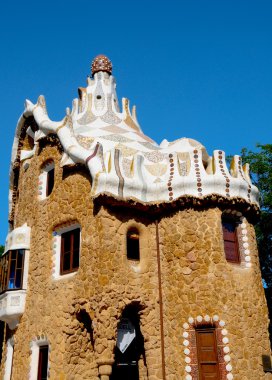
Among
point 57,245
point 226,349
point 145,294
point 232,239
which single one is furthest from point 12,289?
point 232,239

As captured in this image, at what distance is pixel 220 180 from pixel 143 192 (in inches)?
78.1

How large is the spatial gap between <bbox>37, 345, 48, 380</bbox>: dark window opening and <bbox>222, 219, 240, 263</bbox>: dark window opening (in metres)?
5.18

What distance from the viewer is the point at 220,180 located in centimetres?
1136

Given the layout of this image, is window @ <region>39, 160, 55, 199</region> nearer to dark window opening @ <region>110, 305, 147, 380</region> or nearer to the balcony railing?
the balcony railing

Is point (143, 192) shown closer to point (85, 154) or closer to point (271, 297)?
point (85, 154)

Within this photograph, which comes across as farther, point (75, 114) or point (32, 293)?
point (75, 114)

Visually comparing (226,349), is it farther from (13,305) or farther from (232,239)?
(13,305)

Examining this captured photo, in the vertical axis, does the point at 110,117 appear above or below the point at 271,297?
above

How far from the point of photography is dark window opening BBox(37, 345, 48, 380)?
37.3 ft

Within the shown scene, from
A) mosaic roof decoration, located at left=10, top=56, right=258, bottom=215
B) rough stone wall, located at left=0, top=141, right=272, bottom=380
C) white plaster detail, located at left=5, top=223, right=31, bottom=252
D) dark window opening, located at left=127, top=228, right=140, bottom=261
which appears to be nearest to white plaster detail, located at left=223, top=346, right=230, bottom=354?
rough stone wall, located at left=0, top=141, right=272, bottom=380

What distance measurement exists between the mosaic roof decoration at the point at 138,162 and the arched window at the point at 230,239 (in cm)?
73

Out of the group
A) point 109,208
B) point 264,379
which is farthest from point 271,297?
point 109,208

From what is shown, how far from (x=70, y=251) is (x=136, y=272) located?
6.48 feet

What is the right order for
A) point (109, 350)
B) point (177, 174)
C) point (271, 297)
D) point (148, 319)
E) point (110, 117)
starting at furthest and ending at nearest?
1. point (271, 297)
2. point (110, 117)
3. point (177, 174)
4. point (148, 319)
5. point (109, 350)
